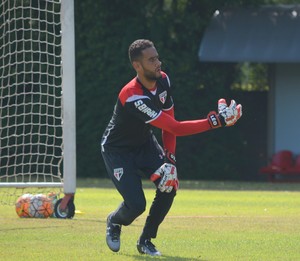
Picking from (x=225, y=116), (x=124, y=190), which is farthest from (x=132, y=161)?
(x=225, y=116)

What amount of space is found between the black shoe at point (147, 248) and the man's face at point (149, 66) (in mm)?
1557

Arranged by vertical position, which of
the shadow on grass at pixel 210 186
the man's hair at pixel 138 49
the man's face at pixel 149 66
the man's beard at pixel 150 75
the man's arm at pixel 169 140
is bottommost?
the shadow on grass at pixel 210 186

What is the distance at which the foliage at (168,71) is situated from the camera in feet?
87.3

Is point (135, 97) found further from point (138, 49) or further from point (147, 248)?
point (147, 248)

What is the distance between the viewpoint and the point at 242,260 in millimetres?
9312

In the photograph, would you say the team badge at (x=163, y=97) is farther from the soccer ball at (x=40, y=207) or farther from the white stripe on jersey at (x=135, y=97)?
the soccer ball at (x=40, y=207)

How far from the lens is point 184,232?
468 inches

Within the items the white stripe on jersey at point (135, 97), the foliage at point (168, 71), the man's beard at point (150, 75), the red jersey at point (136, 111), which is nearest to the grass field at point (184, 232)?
the red jersey at point (136, 111)

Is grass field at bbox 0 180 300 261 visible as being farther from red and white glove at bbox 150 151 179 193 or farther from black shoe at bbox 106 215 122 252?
red and white glove at bbox 150 151 179 193

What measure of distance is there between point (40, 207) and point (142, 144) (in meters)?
4.04

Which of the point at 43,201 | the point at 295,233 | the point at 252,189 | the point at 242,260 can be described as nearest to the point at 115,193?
the point at 252,189

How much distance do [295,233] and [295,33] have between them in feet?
47.0

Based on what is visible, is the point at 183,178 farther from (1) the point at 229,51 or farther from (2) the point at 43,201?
(2) the point at 43,201

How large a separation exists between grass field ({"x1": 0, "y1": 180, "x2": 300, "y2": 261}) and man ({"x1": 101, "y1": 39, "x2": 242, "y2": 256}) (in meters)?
0.38
